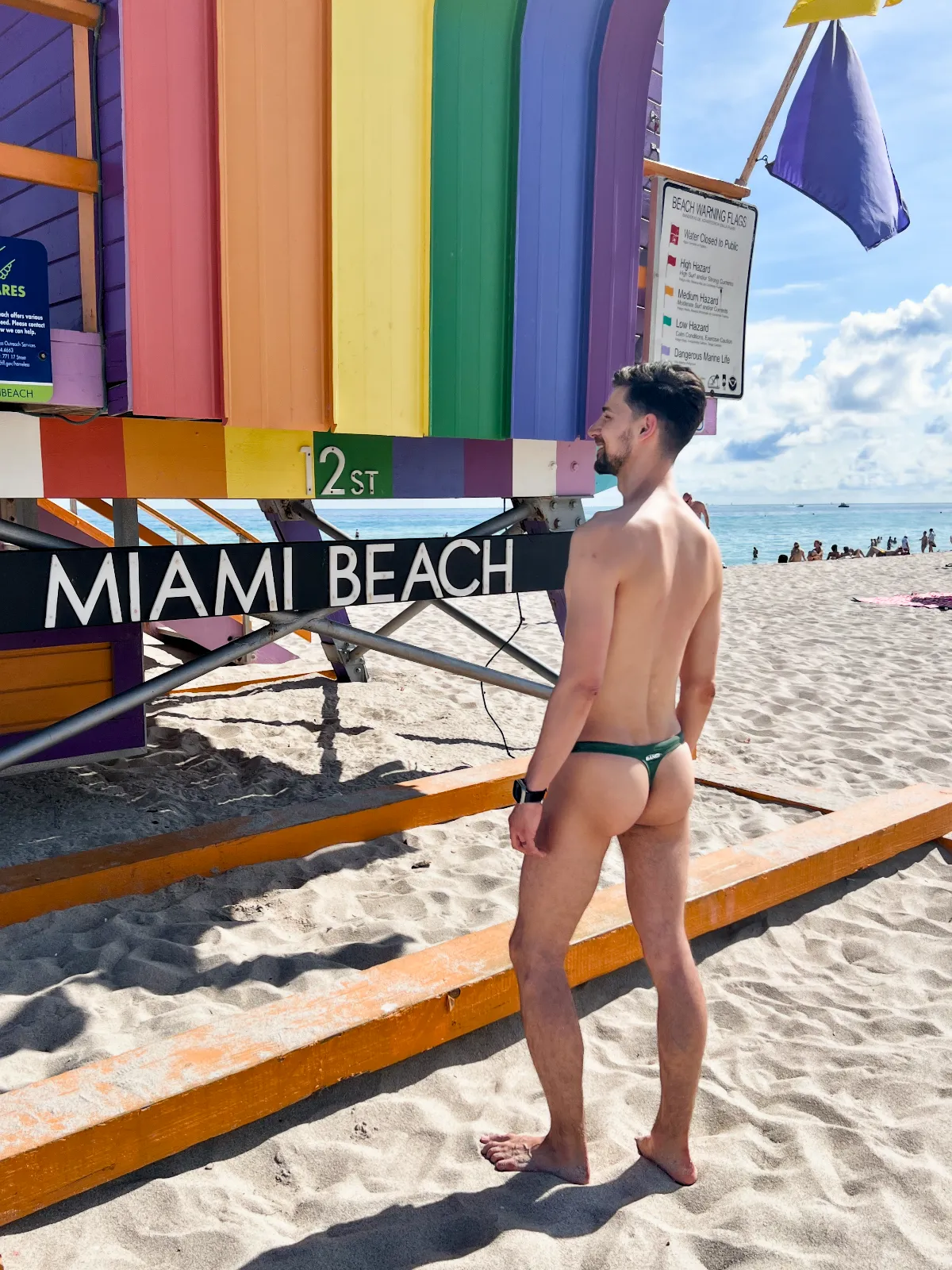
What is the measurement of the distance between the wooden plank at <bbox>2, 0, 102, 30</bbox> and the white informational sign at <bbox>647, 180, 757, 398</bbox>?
10.6 feet

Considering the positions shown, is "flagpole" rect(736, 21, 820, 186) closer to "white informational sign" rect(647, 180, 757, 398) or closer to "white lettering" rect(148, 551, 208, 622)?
"white informational sign" rect(647, 180, 757, 398)

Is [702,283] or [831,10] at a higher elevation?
[831,10]

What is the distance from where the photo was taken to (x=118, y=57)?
3.73m

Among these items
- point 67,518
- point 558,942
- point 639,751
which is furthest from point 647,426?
point 67,518

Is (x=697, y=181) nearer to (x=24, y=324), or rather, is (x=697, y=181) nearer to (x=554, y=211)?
(x=554, y=211)

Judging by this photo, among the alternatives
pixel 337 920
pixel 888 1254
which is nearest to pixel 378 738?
pixel 337 920

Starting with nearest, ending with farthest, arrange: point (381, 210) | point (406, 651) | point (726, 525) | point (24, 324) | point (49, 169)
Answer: point (24, 324) < point (49, 169) < point (381, 210) < point (406, 651) < point (726, 525)

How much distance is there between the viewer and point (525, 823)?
7.72ft

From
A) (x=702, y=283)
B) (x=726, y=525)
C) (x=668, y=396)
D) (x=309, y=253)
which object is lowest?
(x=726, y=525)

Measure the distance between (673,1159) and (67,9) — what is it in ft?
14.3

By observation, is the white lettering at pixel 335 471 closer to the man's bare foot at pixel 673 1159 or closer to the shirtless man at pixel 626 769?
the shirtless man at pixel 626 769

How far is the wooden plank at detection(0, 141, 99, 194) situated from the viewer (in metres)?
3.57

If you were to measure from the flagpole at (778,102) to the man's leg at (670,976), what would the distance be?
17.1ft

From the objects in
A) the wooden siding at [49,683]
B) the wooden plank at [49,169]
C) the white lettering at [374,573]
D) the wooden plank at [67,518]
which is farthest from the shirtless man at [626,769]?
the wooden plank at [67,518]
